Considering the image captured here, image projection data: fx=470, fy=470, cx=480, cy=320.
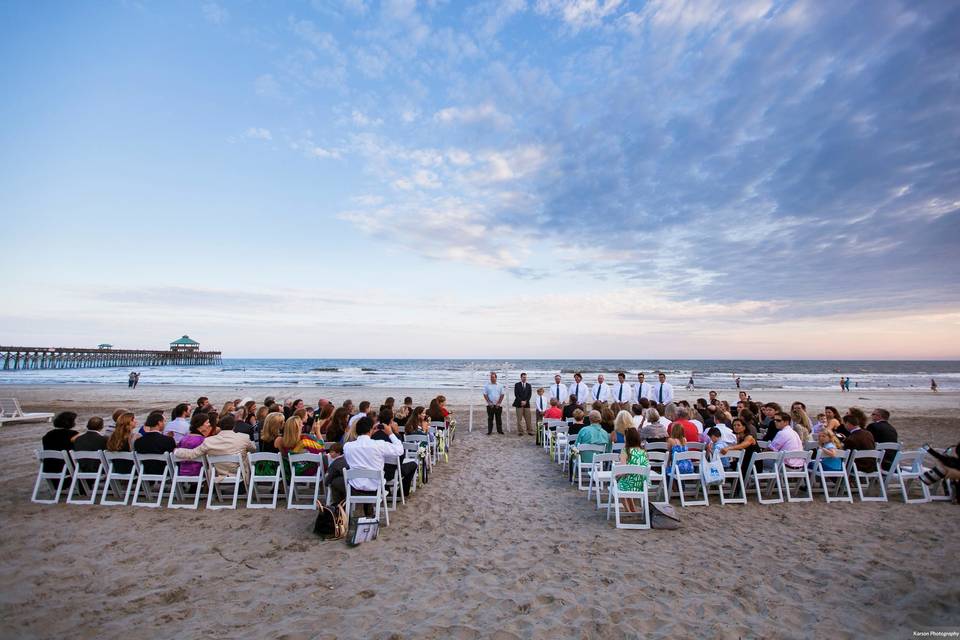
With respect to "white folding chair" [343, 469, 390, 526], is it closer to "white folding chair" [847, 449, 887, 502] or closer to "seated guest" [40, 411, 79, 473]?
"seated guest" [40, 411, 79, 473]

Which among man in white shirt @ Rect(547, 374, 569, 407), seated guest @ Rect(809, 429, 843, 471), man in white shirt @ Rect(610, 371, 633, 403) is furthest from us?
man in white shirt @ Rect(547, 374, 569, 407)

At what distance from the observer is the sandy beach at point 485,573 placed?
11.6 feet

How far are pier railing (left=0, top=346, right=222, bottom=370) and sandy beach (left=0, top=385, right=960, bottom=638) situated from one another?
2080 inches

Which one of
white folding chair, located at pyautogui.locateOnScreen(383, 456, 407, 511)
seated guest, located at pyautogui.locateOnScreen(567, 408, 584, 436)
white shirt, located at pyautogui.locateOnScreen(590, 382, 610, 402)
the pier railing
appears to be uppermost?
the pier railing

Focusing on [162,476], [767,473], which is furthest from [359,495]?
[767,473]

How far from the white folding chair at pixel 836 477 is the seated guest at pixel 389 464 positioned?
5.76 m

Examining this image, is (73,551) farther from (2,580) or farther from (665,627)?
(665,627)

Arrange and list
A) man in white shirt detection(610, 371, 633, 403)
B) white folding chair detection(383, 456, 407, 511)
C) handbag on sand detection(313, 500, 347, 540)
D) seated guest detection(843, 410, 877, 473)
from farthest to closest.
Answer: man in white shirt detection(610, 371, 633, 403) < seated guest detection(843, 410, 877, 473) < white folding chair detection(383, 456, 407, 511) < handbag on sand detection(313, 500, 347, 540)

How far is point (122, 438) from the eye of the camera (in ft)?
20.7

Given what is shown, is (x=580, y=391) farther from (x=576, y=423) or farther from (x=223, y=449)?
(x=223, y=449)

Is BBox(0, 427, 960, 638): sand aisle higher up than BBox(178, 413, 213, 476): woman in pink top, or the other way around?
BBox(178, 413, 213, 476): woman in pink top

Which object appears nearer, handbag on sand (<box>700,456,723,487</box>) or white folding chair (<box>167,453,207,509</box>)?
white folding chair (<box>167,453,207,509</box>)

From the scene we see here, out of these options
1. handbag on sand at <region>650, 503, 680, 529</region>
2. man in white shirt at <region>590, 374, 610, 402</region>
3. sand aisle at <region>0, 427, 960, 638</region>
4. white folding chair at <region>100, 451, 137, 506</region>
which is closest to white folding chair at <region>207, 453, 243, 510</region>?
sand aisle at <region>0, 427, 960, 638</region>

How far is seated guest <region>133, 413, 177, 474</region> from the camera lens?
622cm
